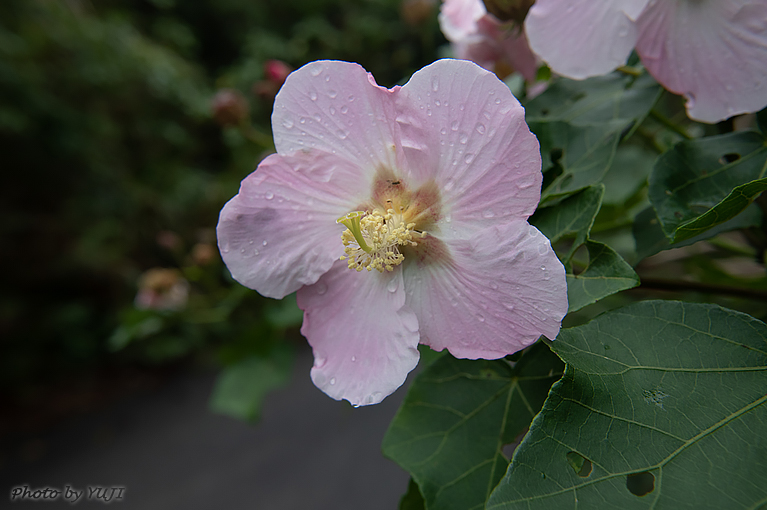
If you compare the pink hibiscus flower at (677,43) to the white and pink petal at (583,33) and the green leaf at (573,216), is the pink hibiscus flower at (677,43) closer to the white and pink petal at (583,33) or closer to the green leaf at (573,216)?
the white and pink petal at (583,33)

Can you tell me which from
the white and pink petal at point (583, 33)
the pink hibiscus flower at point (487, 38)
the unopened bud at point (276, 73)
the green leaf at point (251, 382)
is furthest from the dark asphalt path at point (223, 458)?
the white and pink petal at point (583, 33)

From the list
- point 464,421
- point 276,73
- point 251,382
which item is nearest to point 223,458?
point 251,382

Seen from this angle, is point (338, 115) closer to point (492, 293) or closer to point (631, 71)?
point (492, 293)

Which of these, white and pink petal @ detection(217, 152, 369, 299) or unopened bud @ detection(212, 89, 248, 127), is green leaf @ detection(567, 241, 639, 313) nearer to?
white and pink petal @ detection(217, 152, 369, 299)

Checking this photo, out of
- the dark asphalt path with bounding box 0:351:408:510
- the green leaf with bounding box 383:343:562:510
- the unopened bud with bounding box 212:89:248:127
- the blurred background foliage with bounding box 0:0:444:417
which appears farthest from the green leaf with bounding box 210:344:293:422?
the blurred background foliage with bounding box 0:0:444:417

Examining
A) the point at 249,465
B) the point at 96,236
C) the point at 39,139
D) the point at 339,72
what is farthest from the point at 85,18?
the point at 339,72
